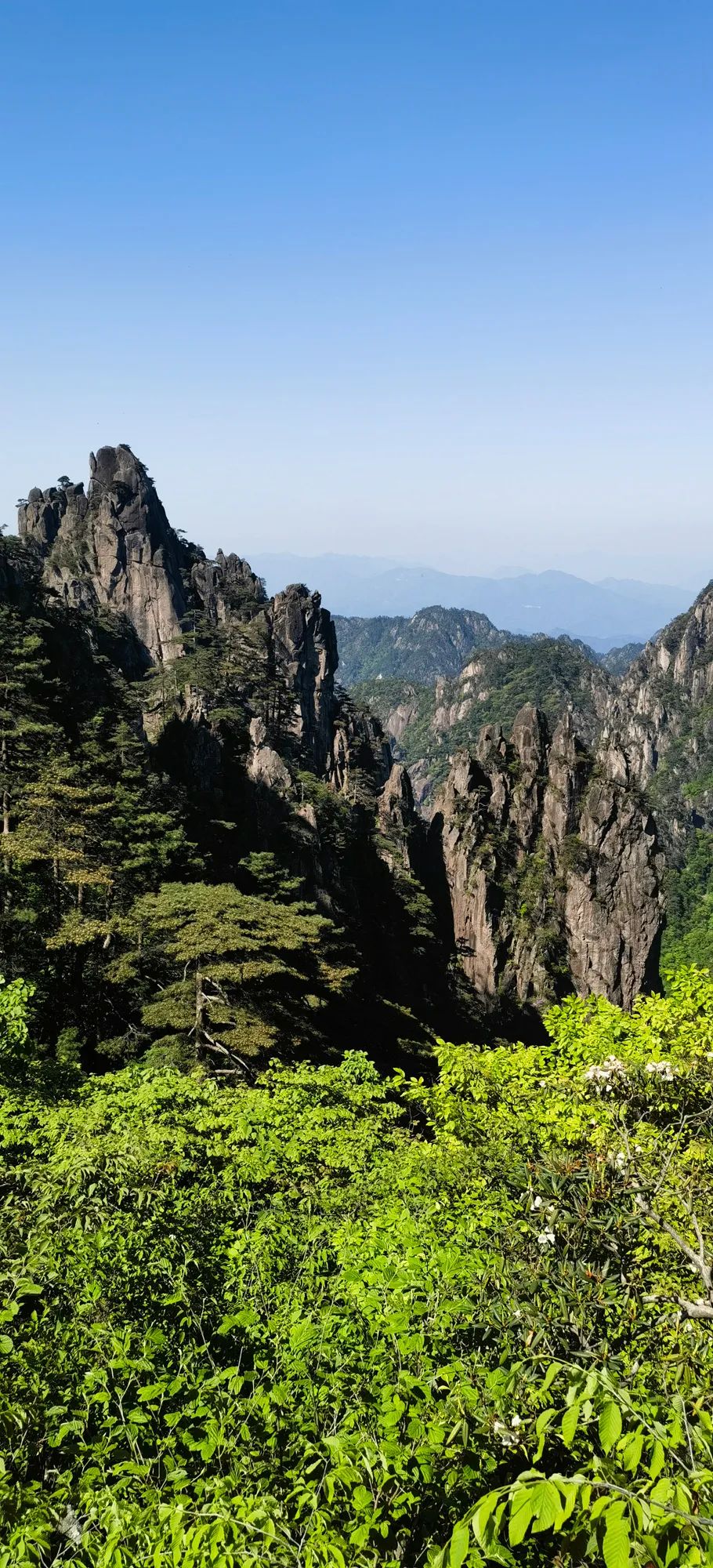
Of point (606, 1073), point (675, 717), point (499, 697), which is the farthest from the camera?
point (499, 697)

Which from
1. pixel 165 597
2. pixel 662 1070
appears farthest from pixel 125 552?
pixel 662 1070

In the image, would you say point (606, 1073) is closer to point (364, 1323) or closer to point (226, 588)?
point (364, 1323)

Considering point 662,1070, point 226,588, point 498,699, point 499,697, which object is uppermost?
point 226,588

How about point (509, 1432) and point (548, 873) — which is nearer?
point (509, 1432)

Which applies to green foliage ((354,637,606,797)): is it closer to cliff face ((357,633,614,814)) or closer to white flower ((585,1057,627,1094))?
cliff face ((357,633,614,814))

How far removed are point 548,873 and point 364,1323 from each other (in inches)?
2074

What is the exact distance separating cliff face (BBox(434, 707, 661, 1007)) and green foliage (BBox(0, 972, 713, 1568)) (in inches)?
1656

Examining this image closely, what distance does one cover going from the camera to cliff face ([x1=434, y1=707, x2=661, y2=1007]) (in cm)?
5394

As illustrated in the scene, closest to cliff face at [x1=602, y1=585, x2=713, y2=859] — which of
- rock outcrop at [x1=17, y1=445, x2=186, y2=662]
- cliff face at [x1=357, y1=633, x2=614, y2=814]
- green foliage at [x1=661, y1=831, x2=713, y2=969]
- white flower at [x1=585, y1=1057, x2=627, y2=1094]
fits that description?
cliff face at [x1=357, y1=633, x2=614, y2=814]

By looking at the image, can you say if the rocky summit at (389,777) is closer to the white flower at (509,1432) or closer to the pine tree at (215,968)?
the pine tree at (215,968)

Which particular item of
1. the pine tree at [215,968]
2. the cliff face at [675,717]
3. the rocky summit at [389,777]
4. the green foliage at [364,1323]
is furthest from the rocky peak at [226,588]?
the cliff face at [675,717]

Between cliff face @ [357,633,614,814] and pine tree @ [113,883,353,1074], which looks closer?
pine tree @ [113,883,353,1074]

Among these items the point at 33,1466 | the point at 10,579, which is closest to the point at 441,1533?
the point at 33,1466

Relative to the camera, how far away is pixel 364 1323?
6.09m
